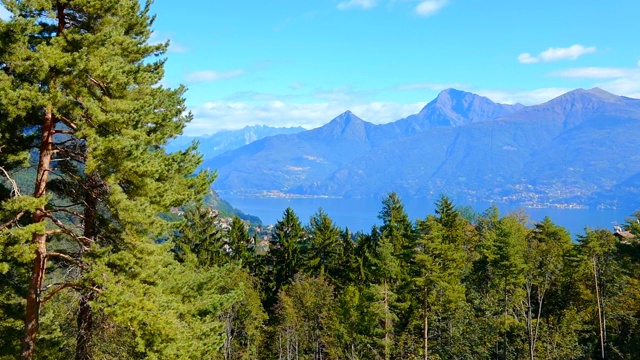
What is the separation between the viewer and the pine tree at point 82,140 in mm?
7738

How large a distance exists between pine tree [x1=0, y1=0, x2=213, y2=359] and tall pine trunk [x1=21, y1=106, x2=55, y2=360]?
0.06 ft

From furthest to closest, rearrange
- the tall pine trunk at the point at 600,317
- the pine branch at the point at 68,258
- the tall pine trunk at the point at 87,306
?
the tall pine trunk at the point at 600,317
the tall pine trunk at the point at 87,306
the pine branch at the point at 68,258

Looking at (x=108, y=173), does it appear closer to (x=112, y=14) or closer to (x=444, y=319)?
(x=112, y=14)

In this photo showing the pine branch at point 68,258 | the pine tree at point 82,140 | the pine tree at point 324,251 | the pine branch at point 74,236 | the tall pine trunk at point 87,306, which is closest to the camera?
the pine tree at point 82,140

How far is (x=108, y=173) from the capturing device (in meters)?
8.16

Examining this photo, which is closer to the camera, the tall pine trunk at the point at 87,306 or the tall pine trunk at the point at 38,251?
the tall pine trunk at the point at 38,251

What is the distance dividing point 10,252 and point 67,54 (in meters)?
3.21

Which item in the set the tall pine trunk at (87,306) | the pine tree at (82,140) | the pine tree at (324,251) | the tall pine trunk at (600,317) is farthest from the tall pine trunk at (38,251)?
the pine tree at (324,251)

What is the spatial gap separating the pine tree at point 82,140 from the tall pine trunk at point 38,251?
17 mm

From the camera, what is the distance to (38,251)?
26.9 feet

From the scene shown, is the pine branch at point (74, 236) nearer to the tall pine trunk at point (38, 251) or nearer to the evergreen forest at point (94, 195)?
the evergreen forest at point (94, 195)

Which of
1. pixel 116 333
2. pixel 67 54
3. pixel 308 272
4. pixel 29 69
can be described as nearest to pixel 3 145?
pixel 29 69

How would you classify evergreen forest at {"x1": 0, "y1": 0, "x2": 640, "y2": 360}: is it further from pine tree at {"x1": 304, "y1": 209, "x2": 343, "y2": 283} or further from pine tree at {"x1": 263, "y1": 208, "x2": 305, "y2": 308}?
pine tree at {"x1": 263, "y1": 208, "x2": 305, "y2": 308}

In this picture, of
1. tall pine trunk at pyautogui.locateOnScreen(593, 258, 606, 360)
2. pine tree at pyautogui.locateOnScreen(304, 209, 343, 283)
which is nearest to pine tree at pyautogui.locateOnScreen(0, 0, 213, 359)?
tall pine trunk at pyautogui.locateOnScreen(593, 258, 606, 360)
